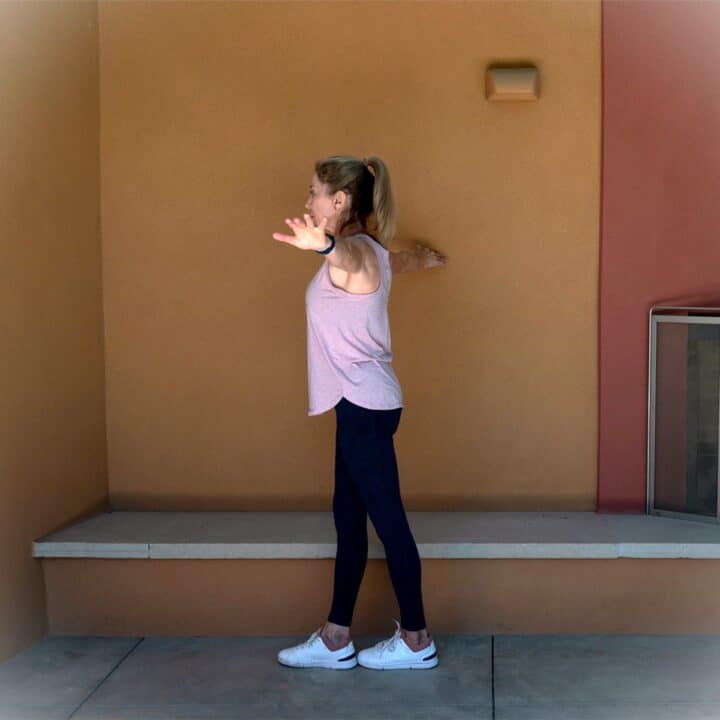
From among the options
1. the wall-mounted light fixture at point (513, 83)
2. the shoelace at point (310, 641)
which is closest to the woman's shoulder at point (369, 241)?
the wall-mounted light fixture at point (513, 83)

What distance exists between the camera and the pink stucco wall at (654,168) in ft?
14.0

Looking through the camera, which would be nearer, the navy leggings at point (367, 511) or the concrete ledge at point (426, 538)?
the navy leggings at point (367, 511)

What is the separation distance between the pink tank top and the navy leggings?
5 centimetres

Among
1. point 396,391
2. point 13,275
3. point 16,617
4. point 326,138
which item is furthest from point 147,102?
point 16,617

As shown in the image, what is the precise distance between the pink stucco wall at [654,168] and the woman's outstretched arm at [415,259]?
2.02 feet

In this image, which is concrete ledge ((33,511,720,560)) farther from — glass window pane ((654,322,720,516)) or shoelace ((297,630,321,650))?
shoelace ((297,630,321,650))

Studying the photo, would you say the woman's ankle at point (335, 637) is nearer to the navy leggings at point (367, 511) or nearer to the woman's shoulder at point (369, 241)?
the navy leggings at point (367, 511)

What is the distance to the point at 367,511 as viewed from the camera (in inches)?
146

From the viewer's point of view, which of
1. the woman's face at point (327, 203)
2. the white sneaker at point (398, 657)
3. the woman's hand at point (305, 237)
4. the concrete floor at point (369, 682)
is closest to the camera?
the woman's hand at point (305, 237)

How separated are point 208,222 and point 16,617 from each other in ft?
5.16

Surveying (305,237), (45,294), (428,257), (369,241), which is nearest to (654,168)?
(428,257)

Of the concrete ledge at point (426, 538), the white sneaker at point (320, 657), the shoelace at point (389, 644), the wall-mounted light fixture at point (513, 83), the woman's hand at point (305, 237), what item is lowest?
the white sneaker at point (320, 657)

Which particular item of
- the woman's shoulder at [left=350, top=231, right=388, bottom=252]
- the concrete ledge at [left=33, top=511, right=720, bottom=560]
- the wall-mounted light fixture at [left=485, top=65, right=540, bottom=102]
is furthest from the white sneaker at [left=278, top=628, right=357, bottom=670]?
the wall-mounted light fixture at [left=485, top=65, right=540, bottom=102]

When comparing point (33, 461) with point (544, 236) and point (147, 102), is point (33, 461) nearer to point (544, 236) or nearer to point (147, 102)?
point (147, 102)
